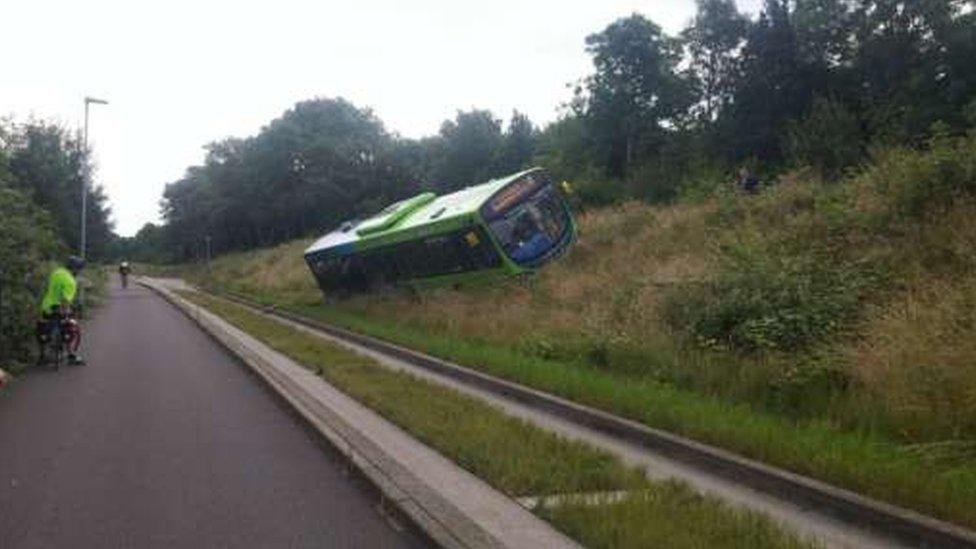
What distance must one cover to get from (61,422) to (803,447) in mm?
7741

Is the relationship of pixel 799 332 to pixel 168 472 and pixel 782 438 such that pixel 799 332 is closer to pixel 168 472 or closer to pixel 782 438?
pixel 782 438

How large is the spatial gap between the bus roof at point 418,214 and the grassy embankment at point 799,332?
3.99 meters

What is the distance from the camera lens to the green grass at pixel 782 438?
25.6ft

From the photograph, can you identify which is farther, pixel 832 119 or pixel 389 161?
pixel 389 161

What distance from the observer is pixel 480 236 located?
28312 millimetres

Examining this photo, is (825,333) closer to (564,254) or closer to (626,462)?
(626,462)

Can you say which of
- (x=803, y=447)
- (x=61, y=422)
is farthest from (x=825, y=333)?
(x=61, y=422)

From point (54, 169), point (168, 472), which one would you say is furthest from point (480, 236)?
point (54, 169)

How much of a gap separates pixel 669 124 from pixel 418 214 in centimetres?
4302

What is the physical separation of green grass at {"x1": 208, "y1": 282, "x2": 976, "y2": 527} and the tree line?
19.0 metres

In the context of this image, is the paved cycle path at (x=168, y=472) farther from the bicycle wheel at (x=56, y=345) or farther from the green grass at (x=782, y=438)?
the green grass at (x=782, y=438)

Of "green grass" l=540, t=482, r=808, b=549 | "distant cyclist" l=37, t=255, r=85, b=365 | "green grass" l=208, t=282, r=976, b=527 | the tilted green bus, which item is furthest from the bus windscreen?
"green grass" l=540, t=482, r=808, b=549

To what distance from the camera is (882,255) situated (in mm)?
15305

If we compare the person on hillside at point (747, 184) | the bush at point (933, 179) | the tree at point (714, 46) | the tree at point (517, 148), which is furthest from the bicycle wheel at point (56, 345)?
the tree at point (517, 148)
